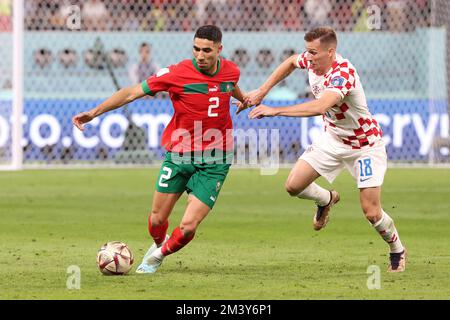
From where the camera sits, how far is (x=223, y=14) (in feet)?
72.3

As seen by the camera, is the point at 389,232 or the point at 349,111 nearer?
the point at 389,232

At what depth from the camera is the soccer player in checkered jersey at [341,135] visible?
9.24m

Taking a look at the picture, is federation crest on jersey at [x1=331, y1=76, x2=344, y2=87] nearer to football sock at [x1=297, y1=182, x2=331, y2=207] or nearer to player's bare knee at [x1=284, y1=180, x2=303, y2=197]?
player's bare knee at [x1=284, y1=180, x2=303, y2=197]

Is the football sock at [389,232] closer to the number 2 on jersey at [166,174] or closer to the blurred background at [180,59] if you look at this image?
the number 2 on jersey at [166,174]

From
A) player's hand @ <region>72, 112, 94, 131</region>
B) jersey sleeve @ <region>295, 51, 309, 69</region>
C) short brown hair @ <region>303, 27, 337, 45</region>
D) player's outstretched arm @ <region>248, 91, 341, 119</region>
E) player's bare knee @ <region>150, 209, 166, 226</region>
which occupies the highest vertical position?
short brown hair @ <region>303, 27, 337, 45</region>

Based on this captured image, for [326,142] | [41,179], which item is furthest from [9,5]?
[326,142]

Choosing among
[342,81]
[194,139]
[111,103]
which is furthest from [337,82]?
[111,103]

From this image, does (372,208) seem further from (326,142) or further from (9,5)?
(9,5)

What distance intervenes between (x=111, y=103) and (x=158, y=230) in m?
1.18

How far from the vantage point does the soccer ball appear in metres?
8.90

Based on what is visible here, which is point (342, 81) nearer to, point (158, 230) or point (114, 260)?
point (158, 230)

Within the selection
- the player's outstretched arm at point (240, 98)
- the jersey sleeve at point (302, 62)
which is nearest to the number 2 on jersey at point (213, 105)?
the player's outstretched arm at point (240, 98)

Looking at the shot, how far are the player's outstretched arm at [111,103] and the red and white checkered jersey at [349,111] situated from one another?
1553mm

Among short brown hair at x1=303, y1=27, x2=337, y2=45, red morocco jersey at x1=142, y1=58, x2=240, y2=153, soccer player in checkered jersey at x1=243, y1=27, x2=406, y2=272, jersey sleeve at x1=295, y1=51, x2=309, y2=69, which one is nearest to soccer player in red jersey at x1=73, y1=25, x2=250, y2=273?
red morocco jersey at x1=142, y1=58, x2=240, y2=153
